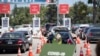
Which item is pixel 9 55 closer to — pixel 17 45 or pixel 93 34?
pixel 17 45

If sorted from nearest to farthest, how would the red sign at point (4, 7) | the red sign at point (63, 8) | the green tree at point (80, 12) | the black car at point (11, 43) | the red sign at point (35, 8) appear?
1. the black car at point (11, 43)
2. the red sign at point (4, 7)
3. the red sign at point (35, 8)
4. the red sign at point (63, 8)
5. the green tree at point (80, 12)

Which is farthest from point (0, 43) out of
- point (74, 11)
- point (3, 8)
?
point (74, 11)

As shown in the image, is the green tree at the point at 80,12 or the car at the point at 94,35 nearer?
the car at the point at 94,35

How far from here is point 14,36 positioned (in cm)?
2027

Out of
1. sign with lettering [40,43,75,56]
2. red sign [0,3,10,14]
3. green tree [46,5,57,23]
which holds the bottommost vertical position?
green tree [46,5,57,23]

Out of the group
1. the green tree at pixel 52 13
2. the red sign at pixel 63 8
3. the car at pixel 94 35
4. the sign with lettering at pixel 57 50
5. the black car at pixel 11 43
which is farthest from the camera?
the green tree at pixel 52 13

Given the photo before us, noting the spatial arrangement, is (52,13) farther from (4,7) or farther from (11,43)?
(11,43)

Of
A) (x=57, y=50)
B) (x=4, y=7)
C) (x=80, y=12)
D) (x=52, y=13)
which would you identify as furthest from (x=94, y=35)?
(x=52, y=13)

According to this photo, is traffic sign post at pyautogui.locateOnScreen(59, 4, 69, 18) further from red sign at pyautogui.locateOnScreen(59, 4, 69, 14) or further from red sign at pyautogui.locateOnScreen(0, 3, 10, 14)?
red sign at pyautogui.locateOnScreen(0, 3, 10, 14)

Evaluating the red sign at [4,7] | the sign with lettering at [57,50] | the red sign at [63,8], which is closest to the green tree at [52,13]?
the red sign at [63,8]

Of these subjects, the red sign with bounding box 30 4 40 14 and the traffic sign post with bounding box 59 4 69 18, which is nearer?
the red sign with bounding box 30 4 40 14

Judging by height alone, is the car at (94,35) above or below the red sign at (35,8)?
below

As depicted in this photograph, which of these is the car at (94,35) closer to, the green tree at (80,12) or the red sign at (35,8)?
the red sign at (35,8)

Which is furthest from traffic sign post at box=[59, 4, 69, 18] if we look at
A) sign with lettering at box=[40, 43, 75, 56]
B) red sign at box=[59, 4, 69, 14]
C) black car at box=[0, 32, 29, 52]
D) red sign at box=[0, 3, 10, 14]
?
sign with lettering at box=[40, 43, 75, 56]
